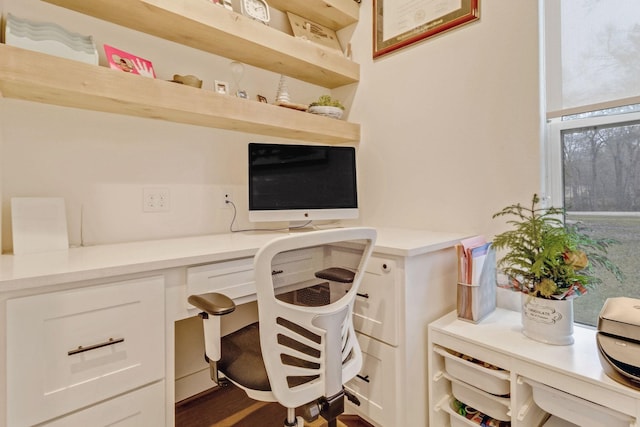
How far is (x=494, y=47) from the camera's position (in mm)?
1576

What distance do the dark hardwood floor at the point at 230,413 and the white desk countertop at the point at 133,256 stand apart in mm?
689

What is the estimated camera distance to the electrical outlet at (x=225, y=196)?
1.81 meters

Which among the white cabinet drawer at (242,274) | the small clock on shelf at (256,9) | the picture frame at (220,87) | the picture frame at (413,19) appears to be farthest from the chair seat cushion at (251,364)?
the picture frame at (413,19)

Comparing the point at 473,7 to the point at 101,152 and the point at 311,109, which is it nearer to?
the point at 311,109

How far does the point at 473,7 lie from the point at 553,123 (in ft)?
2.41

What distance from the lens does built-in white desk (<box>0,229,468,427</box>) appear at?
824 mm

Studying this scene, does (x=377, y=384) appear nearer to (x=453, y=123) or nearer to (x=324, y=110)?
(x=453, y=123)

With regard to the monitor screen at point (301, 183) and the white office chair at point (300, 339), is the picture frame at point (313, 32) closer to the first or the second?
the monitor screen at point (301, 183)

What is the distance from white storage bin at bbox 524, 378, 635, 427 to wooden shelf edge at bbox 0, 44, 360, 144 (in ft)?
5.24

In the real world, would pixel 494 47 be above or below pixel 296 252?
above

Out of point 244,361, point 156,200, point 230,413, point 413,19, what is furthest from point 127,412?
point 413,19

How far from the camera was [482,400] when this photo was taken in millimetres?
1238

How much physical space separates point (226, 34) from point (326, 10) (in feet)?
2.86

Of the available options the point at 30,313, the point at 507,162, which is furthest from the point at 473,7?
the point at 30,313
